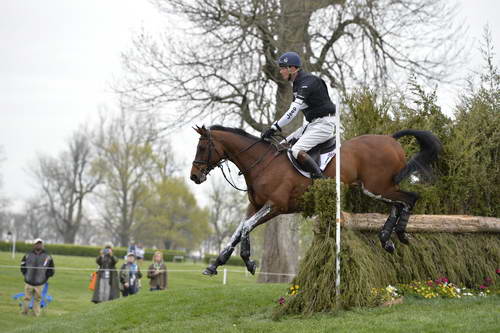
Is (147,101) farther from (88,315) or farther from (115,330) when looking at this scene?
(115,330)

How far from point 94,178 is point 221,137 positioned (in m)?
51.6

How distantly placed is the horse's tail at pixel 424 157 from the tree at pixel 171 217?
154 ft

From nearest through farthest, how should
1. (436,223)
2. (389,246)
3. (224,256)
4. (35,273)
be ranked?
1. (224,256)
2. (389,246)
3. (436,223)
4. (35,273)

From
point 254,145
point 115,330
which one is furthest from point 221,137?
point 115,330

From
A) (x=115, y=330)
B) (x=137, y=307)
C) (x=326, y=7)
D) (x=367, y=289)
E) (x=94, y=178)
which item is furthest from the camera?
(x=94, y=178)

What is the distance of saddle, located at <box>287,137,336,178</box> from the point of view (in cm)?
752

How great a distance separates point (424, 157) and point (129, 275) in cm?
902

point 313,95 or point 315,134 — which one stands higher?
point 313,95

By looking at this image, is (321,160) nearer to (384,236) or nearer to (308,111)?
(308,111)

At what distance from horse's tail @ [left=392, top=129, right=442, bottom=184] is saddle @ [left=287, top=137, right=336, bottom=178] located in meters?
1.20

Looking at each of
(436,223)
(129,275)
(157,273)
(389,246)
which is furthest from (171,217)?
Answer: (389,246)

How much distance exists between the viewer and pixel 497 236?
9805 millimetres

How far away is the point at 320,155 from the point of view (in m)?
7.62

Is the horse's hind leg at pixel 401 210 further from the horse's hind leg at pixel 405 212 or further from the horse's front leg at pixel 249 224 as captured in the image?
the horse's front leg at pixel 249 224
